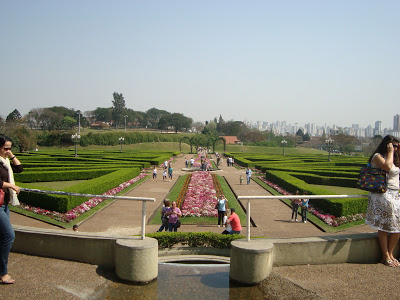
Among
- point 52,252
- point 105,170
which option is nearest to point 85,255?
point 52,252

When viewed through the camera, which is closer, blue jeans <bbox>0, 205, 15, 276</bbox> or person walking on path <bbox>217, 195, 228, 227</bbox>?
blue jeans <bbox>0, 205, 15, 276</bbox>

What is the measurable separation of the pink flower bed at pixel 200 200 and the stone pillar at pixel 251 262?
10.4 m

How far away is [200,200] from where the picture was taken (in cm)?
1766

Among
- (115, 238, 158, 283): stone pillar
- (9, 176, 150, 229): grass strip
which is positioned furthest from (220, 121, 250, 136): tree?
(115, 238, 158, 283): stone pillar

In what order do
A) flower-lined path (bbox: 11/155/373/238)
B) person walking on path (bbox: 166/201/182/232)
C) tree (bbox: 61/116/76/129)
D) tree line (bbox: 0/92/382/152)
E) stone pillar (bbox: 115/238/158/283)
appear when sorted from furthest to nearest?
tree (bbox: 61/116/76/129), tree line (bbox: 0/92/382/152), flower-lined path (bbox: 11/155/373/238), person walking on path (bbox: 166/201/182/232), stone pillar (bbox: 115/238/158/283)

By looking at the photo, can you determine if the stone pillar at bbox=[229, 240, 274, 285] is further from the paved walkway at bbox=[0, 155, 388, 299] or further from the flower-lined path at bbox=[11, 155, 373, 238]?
the flower-lined path at bbox=[11, 155, 373, 238]

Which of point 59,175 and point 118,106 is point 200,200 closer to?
point 59,175

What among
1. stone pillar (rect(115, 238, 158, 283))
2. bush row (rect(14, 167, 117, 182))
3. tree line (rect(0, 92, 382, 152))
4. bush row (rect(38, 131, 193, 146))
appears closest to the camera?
stone pillar (rect(115, 238, 158, 283))

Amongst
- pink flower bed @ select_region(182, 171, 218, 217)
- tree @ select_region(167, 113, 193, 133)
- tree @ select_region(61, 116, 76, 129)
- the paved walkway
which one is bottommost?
pink flower bed @ select_region(182, 171, 218, 217)

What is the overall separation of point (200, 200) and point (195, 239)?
10952mm

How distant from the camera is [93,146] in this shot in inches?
2872

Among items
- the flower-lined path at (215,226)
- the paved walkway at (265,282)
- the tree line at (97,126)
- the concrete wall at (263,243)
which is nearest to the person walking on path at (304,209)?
the flower-lined path at (215,226)

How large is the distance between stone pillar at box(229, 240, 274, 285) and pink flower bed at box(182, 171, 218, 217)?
1044 centimetres

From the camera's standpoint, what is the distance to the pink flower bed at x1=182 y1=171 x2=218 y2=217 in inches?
599
